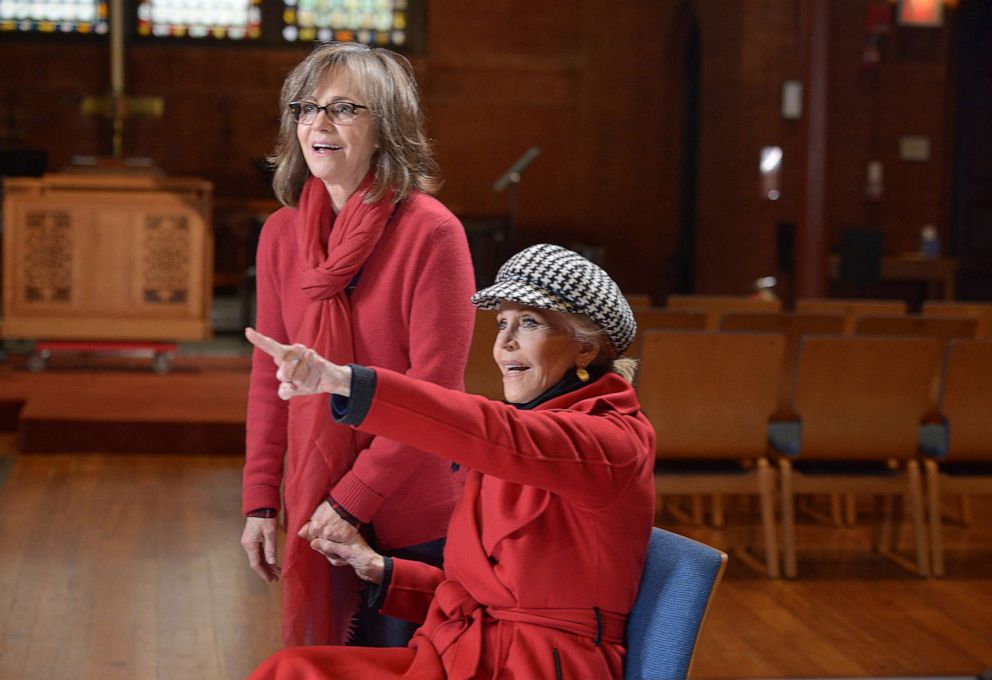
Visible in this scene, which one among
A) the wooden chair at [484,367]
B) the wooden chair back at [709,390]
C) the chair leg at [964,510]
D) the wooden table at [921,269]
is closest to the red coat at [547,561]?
the wooden chair back at [709,390]

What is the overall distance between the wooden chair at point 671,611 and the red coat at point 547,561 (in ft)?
0.07

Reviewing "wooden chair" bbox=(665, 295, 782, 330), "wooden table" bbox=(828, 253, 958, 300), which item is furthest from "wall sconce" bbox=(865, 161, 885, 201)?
"wooden chair" bbox=(665, 295, 782, 330)

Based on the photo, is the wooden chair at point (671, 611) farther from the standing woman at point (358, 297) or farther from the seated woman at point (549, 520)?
the standing woman at point (358, 297)

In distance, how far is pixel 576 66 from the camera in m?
12.2

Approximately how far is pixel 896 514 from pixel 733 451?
1.37 metres

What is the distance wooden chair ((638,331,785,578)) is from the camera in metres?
4.13

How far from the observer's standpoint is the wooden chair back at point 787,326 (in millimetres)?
4898

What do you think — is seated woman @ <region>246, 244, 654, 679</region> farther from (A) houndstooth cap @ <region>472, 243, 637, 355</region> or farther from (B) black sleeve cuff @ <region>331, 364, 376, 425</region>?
(B) black sleeve cuff @ <region>331, 364, 376, 425</region>

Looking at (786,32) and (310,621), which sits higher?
(786,32)

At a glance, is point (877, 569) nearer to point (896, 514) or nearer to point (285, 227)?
point (896, 514)

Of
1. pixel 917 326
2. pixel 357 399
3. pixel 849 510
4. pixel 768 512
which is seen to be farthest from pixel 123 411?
pixel 357 399

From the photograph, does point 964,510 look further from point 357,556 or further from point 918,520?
point 357,556

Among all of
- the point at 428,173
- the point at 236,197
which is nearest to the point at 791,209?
the point at 236,197

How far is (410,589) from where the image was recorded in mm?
1944
